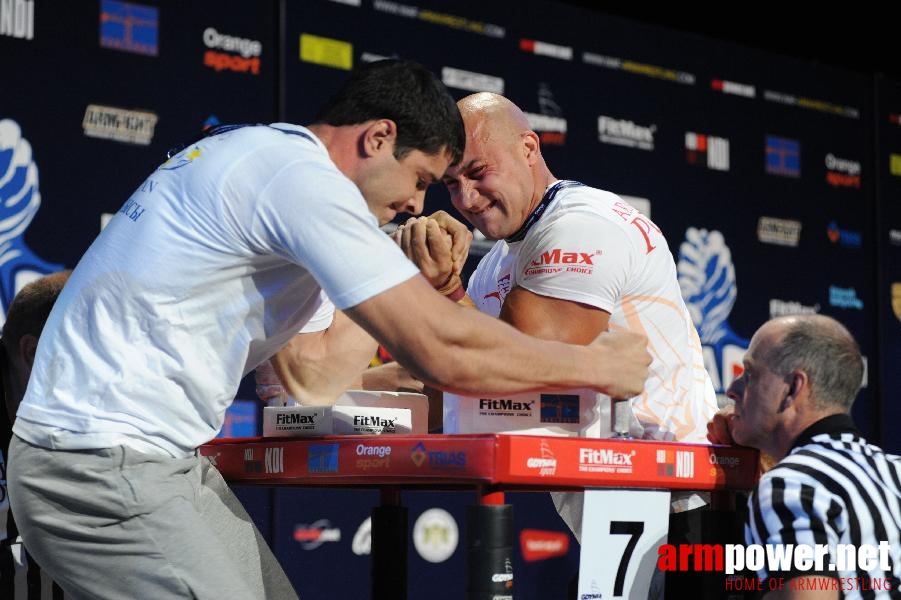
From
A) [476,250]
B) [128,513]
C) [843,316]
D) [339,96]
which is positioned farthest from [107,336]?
[843,316]

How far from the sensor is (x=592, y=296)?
2441 millimetres

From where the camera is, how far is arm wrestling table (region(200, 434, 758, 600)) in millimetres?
1795

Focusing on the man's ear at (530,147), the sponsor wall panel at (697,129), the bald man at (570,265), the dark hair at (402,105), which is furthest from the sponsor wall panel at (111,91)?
the dark hair at (402,105)

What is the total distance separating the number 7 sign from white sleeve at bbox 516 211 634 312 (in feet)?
1.86

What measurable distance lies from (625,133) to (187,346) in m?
4.14

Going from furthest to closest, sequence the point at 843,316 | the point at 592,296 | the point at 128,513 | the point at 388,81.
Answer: the point at 843,316 < the point at 592,296 < the point at 388,81 < the point at 128,513

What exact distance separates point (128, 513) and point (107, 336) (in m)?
0.26

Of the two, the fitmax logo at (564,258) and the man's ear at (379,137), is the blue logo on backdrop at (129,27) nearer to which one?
the fitmax logo at (564,258)

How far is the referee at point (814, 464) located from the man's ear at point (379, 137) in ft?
2.65

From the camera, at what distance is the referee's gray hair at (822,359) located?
2.23 metres

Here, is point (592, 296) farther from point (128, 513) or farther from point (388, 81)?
point (128, 513)

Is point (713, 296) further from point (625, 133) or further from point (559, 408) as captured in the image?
point (559, 408)

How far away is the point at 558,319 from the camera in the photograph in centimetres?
243

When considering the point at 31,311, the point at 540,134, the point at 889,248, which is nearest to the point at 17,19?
the point at 31,311
